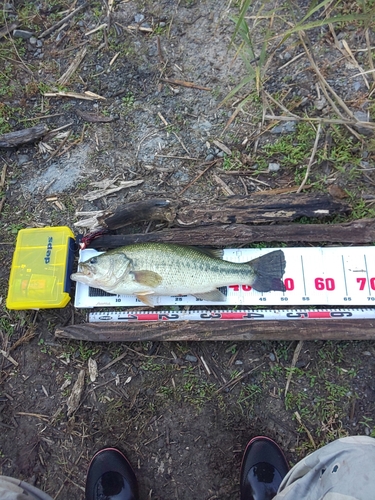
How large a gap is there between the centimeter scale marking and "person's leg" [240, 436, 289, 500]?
1.18m

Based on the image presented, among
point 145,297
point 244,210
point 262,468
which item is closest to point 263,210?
point 244,210

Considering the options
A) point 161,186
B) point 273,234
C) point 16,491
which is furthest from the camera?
point 161,186

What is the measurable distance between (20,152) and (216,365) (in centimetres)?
351

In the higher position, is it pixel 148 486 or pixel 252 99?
pixel 252 99

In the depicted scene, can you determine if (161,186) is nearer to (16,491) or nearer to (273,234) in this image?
(273,234)

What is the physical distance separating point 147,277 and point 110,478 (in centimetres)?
198

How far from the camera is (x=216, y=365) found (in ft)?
13.2

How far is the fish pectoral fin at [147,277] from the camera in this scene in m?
3.95

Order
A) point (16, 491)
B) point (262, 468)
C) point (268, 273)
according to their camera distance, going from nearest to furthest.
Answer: point (16, 491) < point (262, 468) < point (268, 273)

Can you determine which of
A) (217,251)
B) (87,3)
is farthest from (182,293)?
(87,3)

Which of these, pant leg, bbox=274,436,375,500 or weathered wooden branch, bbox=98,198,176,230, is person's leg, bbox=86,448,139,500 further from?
weathered wooden branch, bbox=98,198,176,230

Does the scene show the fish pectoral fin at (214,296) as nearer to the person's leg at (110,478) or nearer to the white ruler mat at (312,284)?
the white ruler mat at (312,284)

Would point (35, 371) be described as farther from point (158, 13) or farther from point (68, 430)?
point (158, 13)

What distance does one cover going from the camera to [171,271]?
395cm
